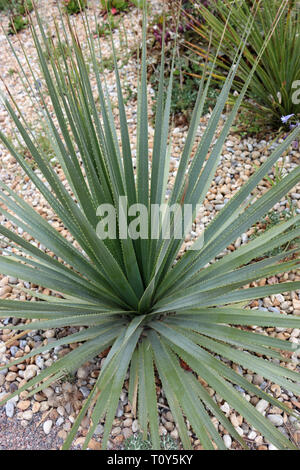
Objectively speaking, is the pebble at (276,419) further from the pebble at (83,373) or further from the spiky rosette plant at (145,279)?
the pebble at (83,373)

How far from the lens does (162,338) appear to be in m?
1.70

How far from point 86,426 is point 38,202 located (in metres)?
1.56

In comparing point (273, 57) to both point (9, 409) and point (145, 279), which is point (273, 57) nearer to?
point (145, 279)

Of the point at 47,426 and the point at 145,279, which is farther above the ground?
the point at 145,279

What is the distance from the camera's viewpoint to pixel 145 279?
1721mm

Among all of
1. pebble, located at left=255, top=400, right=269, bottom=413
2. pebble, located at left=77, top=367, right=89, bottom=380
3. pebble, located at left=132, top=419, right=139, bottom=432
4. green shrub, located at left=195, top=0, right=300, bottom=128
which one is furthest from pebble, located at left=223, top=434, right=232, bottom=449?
green shrub, located at left=195, top=0, right=300, bottom=128

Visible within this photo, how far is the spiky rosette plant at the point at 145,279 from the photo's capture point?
137 centimetres

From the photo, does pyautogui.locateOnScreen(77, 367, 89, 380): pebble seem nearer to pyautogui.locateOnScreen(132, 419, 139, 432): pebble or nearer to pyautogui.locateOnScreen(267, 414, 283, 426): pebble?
pyautogui.locateOnScreen(132, 419, 139, 432): pebble

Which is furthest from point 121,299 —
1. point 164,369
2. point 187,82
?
point 187,82

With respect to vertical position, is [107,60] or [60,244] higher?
[107,60]

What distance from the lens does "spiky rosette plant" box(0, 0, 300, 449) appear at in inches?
54.0

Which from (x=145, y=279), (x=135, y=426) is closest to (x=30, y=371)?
(x=135, y=426)

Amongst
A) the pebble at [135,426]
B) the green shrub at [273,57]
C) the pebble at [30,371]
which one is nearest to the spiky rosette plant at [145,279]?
the pebble at [135,426]
